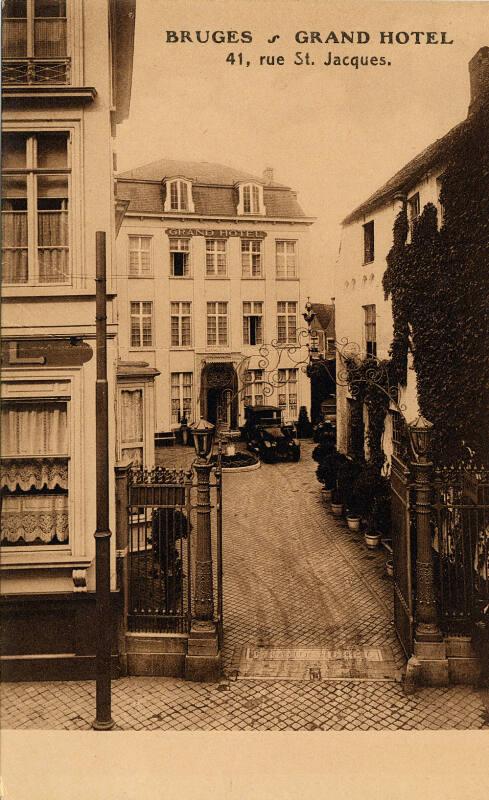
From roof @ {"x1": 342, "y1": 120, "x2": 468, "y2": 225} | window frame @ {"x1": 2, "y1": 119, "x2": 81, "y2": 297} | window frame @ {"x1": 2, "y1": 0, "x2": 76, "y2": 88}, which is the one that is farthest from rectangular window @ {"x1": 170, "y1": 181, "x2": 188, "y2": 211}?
roof @ {"x1": 342, "y1": 120, "x2": 468, "y2": 225}

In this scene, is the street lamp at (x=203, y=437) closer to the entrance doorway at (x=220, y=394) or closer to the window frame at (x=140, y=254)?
the entrance doorway at (x=220, y=394)

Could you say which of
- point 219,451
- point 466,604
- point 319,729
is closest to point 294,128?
point 219,451

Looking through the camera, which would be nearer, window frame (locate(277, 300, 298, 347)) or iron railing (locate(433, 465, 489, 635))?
iron railing (locate(433, 465, 489, 635))

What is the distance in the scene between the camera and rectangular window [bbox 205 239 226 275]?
19.4 ft

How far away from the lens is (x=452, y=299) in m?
5.53

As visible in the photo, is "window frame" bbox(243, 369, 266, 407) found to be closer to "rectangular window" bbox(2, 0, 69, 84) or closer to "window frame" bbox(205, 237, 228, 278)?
"window frame" bbox(205, 237, 228, 278)

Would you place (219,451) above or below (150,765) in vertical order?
above

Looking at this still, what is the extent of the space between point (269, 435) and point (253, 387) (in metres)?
0.61

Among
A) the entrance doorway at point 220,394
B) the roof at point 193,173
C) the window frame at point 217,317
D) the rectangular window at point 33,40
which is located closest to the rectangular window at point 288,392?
the entrance doorway at point 220,394

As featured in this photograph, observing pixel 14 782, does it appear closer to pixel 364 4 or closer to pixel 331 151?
pixel 331 151

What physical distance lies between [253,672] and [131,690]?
1.12 metres

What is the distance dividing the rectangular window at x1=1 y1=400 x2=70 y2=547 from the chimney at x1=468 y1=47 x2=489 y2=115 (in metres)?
4.70

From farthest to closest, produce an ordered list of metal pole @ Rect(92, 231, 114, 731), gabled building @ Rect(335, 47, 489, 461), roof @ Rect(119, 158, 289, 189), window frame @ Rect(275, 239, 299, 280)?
window frame @ Rect(275, 239, 299, 280) → gabled building @ Rect(335, 47, 489, 461) → roof @ Rect(119, 158, 289, 189) → metal pole @ Rect(92, 231, 114, 731)

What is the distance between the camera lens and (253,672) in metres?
5.49
